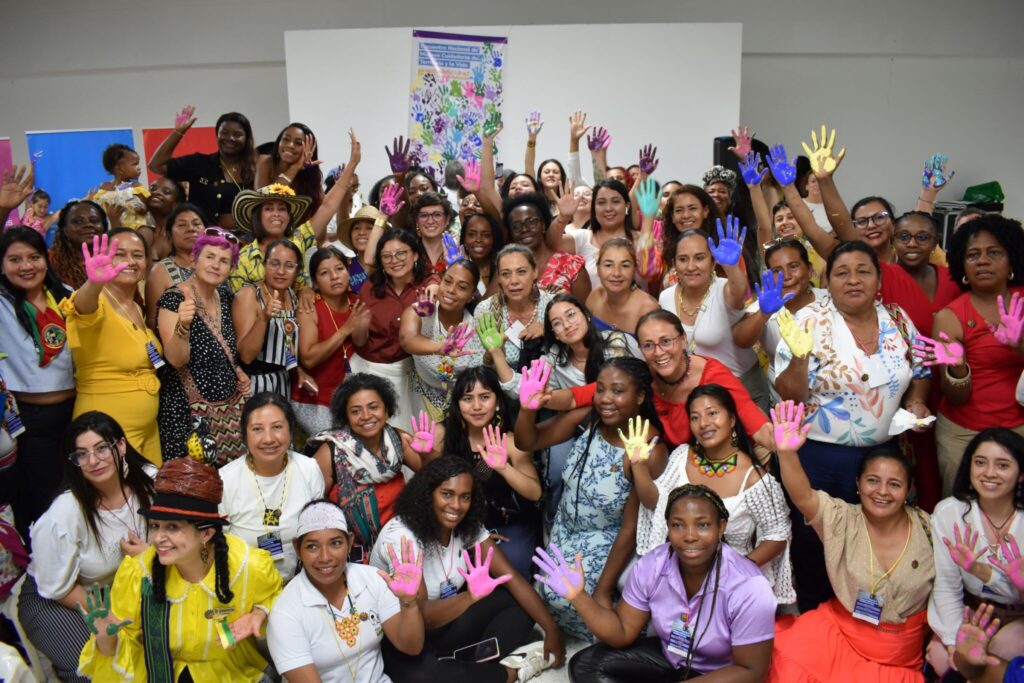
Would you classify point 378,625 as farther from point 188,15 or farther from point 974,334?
point 188,15

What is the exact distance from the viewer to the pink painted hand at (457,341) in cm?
385

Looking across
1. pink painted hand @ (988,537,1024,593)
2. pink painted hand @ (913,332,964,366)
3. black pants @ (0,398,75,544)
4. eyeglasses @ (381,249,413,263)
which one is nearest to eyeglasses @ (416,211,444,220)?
eyeglasses @ (381,249,413,263)

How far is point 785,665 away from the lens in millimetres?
2814

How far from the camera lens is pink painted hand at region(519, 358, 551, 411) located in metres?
3.24

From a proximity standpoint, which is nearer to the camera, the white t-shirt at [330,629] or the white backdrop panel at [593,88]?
the white t-shirt at [330,629]

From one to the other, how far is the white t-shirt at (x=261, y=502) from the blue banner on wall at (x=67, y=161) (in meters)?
5.92

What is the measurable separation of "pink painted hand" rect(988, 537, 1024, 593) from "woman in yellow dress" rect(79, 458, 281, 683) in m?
2.36

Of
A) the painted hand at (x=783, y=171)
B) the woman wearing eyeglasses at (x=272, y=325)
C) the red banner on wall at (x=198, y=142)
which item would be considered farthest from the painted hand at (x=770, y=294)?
the red banner on wall at (x=198, y=142)

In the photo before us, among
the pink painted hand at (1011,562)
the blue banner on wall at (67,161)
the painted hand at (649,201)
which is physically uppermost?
the blue banner on wall at (67,161)

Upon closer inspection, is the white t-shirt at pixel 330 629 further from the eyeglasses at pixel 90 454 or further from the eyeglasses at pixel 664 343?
the eyeglasses at pixel 664 343

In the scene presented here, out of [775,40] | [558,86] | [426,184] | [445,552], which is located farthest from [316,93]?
[445,552]

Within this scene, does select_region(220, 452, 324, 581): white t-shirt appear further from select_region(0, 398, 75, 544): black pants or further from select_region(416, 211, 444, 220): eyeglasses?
select_region(416, 211, 444, 220): eyeglasses

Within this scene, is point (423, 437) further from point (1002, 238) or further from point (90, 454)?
point (1002, 238)

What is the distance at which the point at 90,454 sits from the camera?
2842 millimetres
